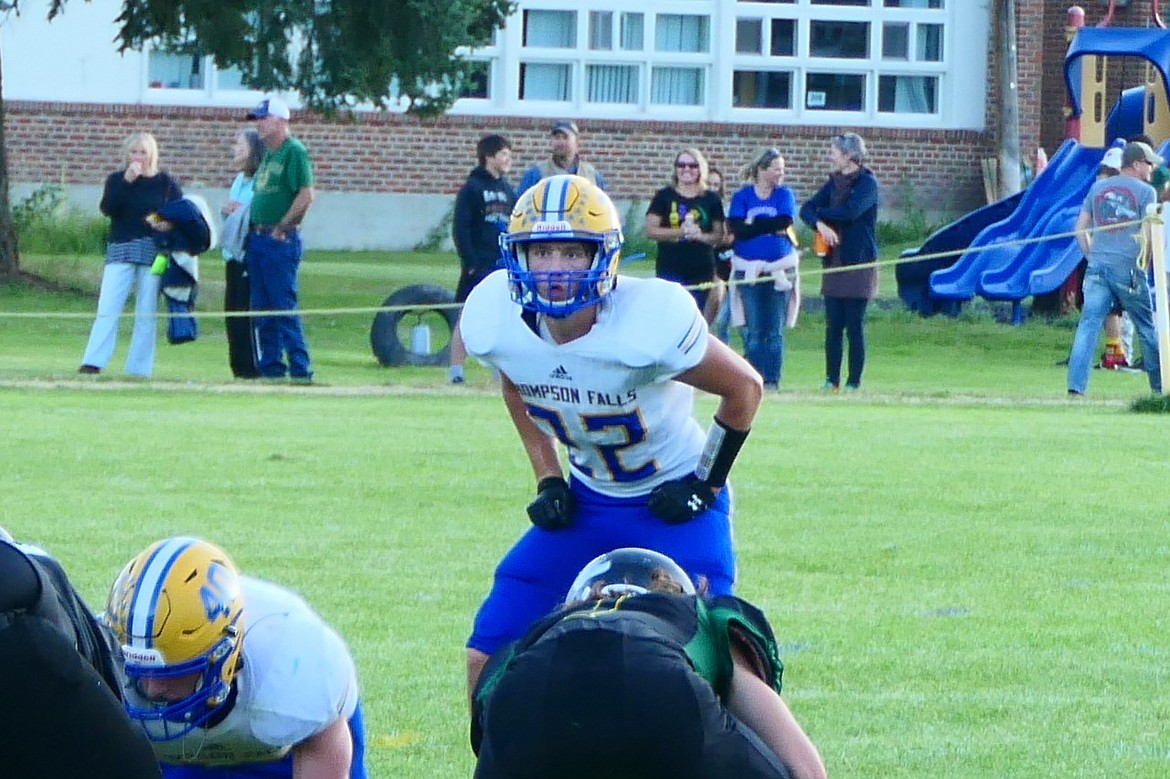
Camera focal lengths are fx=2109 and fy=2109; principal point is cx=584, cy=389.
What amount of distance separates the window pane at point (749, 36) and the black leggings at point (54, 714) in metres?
28.9

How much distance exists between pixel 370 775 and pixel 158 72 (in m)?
26.0

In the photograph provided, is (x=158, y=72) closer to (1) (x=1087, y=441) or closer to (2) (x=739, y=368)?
(1) (x=1087, y=441)

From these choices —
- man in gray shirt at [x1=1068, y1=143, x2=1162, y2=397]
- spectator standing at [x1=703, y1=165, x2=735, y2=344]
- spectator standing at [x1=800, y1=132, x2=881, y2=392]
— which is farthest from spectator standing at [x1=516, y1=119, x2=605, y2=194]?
man in gray shirt at [x1=1068, y1=143, x2=1162, y2=397]

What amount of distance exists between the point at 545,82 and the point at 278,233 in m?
16.7

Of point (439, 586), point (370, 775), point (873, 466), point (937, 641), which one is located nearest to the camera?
point (370, 775)

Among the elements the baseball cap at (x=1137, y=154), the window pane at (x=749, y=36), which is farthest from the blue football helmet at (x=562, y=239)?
the window pane at (x=749, y=36)

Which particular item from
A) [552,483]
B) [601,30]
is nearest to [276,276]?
[552,483]

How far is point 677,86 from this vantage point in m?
31.1

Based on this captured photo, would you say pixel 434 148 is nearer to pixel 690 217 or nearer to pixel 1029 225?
pixel 1029 225

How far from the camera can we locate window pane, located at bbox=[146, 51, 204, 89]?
30234mm

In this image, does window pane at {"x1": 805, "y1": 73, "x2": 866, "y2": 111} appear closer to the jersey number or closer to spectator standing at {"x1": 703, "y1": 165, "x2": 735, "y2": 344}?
spectator standing at {"x1": 703, "y1": 165, "x2": 735, "y2": 344}

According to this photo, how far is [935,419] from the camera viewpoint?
1367cm

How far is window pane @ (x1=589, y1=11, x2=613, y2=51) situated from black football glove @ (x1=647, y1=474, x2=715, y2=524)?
84.7 feet

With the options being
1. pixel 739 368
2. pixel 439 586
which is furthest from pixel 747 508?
pixel 739 368
